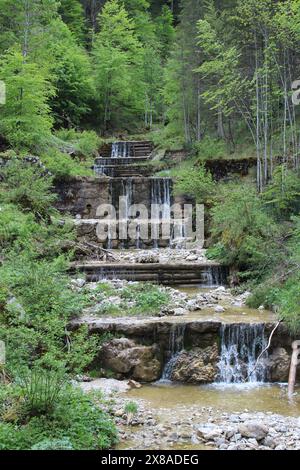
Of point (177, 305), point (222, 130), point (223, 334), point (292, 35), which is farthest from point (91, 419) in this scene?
point (222, 130)

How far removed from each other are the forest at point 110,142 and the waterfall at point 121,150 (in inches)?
41.8

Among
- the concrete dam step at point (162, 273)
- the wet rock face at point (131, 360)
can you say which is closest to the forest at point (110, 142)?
the wet rock face at point (131, 360)

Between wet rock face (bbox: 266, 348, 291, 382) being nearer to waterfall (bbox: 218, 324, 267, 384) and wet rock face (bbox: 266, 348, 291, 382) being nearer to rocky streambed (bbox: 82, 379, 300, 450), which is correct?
waterfall (bbox: 218, 324, 267, 384)

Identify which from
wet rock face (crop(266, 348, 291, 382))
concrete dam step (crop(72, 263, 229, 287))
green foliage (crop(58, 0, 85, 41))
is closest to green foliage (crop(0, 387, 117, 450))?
wet rock face (crop(266, 348, 291, 382))

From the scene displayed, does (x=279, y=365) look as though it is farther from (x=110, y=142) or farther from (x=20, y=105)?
(x=110, y=142)

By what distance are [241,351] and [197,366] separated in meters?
0.81

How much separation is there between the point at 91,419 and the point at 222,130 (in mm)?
17890

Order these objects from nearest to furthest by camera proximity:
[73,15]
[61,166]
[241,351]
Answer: [241,351], [61,166], [73,15]

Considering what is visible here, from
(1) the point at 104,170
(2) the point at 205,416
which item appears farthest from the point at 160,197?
(2) the point at 205,416

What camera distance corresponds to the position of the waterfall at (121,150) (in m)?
23.2

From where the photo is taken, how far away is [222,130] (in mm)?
21156

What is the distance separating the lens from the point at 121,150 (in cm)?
2344

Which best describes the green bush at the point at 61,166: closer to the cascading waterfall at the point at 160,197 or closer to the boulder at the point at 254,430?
the cascading waterfall at the point at 160,197
